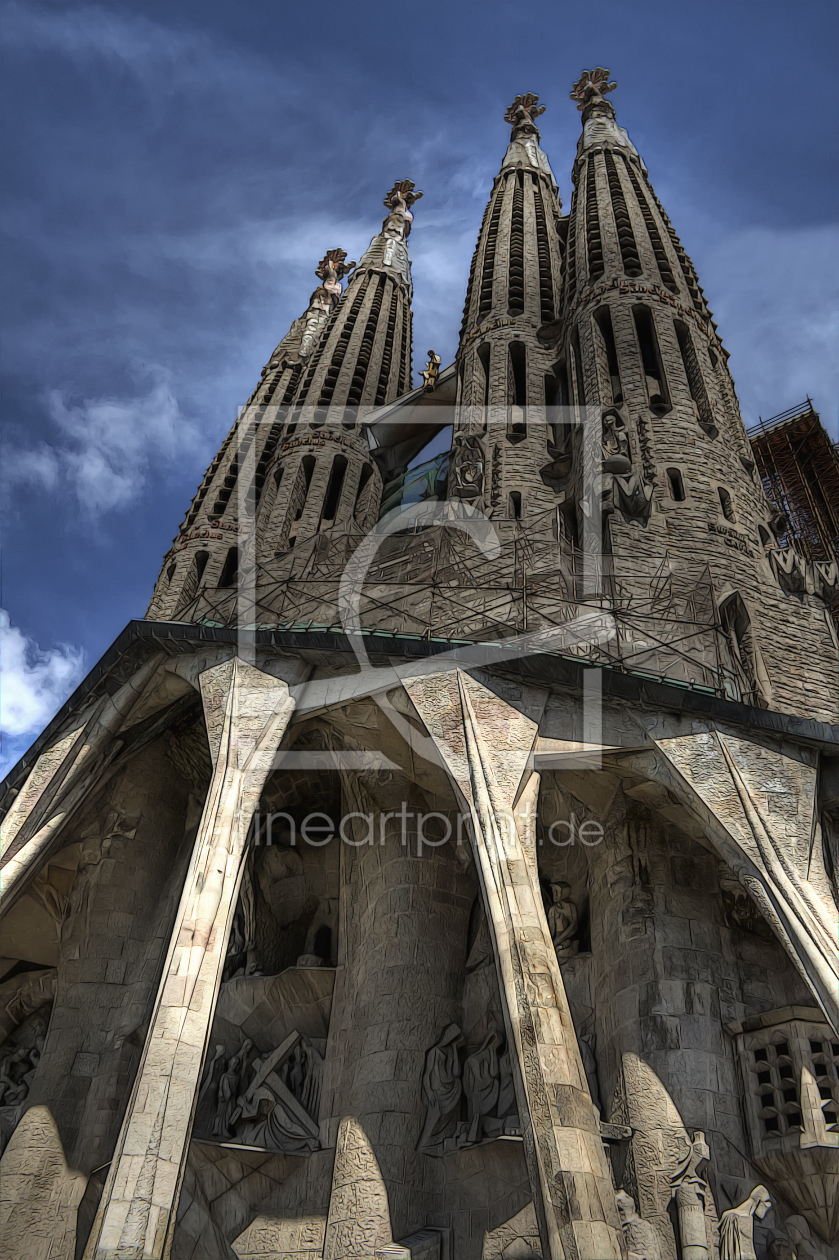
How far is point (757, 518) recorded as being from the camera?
17.9 m

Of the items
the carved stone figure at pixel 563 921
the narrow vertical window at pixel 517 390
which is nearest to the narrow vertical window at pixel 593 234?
the narrow vertical window at pixel 517 390

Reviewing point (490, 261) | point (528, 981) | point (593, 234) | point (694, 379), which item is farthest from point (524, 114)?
point (528, 981)

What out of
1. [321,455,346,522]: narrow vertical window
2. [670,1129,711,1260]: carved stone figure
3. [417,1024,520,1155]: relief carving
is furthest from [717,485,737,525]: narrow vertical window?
[321,455,346,522]: narrow vertical window

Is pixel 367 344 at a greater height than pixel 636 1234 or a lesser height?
greater

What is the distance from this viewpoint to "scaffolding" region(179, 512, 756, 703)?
532 inches

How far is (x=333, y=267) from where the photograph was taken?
41250mm

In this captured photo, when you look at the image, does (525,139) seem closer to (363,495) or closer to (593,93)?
(593,93)

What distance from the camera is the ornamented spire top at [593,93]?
33.2 meters

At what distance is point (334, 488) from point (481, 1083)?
1812 centimetres

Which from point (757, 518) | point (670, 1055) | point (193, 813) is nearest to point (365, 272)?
point (757, 518)

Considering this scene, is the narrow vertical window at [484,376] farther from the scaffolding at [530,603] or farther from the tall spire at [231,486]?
the tall spire at [231,486]

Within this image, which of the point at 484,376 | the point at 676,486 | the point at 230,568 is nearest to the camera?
the point at 676,486

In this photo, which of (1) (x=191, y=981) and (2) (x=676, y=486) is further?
(2) (x=676, y=486)

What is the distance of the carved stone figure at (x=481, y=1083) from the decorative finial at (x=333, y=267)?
34.4m
